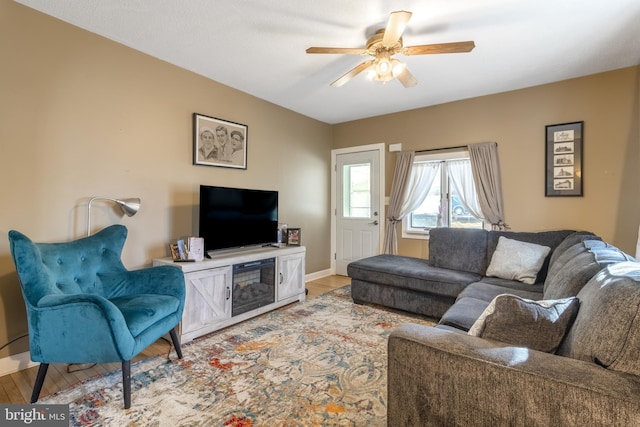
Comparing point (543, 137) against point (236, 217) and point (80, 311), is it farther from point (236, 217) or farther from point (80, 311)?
point (80, 311)

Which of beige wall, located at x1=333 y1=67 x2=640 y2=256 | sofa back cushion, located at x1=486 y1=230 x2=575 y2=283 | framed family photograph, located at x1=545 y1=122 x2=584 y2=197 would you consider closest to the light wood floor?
sofa back cushion, located at x1=486 y1=230 x2=575 y2=283

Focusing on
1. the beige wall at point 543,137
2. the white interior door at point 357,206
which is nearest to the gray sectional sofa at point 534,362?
the beige wall at point 543,137

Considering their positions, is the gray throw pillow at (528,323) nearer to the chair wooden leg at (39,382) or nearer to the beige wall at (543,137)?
the chair wooden leg at (39,382)

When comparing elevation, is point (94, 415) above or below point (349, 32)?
below

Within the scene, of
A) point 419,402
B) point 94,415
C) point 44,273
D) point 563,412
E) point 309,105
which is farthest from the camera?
point 309,105

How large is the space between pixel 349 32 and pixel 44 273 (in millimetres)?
2755

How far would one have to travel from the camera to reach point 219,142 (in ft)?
11.4

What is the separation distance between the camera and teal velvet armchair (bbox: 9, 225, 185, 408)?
5.60 ft

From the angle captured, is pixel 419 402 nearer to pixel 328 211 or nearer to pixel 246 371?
pixel 246 371

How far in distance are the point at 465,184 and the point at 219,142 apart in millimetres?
3170

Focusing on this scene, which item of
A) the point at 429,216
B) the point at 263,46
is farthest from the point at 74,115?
the point at 429,216

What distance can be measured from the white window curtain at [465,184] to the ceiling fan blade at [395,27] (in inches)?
90.1

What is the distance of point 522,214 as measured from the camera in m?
3.62

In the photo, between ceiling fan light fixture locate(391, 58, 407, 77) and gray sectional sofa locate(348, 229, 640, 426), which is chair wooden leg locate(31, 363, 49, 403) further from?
ceiling fan light fixture locate(391, 58, 407, 77)
